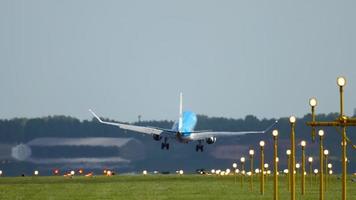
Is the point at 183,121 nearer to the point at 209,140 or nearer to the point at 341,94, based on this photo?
the point at 209,140

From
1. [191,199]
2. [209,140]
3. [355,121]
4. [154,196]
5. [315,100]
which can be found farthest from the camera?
[209,140]

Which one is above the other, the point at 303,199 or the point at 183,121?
the point at 183,121

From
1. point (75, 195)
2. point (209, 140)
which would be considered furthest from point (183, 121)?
point (75, 195)

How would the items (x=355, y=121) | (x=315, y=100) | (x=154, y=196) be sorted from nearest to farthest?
(x=355, y=121), (x=315, y=100), (x=154, y=196)

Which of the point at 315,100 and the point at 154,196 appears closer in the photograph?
the point at 315,100

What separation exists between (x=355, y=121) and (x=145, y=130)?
414 feet

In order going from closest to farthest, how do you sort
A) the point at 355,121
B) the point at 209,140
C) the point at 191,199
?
1. the point at 355,121
2. the point at 191,199
3. the point at 209,140

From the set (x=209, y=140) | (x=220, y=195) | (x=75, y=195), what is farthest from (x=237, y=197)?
(x=209, y=140)

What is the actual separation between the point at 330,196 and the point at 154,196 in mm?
11781

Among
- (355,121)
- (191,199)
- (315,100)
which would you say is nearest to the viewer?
(355,121)

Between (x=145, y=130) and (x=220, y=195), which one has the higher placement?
(x=145, y=130)

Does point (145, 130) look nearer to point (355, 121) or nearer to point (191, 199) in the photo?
point (191, 199)

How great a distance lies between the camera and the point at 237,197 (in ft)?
276

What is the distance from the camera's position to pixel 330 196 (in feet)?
287
